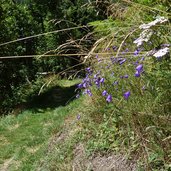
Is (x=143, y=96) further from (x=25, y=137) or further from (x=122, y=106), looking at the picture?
(x=25, y=137)

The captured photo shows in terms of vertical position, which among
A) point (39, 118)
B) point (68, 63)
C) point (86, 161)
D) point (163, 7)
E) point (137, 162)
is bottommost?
point (68, 63)

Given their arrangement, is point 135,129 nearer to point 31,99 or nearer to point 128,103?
point 128,103

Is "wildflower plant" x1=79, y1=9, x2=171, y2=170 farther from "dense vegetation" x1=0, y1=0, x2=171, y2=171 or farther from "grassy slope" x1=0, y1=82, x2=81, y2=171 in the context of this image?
"grassy slope" x1=0, y1=82, x2=81, y2=171

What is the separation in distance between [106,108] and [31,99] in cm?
648

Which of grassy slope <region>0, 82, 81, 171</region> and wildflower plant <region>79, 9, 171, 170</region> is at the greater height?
wildflower plant <region>79, 9, 171, 170</region>

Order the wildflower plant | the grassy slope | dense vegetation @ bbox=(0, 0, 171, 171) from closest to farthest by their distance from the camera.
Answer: dense vegetation @ bbox=(0, 0, 171, 171)
the wildflower plant
the grassy slope

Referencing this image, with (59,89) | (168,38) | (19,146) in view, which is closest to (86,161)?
Answer: (168,38)

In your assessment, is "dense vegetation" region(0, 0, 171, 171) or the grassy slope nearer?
"dense vegetation" region(0, 0, 171, 171)

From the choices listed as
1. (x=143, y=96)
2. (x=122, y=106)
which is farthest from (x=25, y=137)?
(x=143, y=96)

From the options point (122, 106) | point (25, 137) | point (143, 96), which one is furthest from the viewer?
point (25, 137)

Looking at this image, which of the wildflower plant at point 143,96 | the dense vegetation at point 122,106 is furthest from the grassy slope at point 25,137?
the wildflower plant at point 143,96

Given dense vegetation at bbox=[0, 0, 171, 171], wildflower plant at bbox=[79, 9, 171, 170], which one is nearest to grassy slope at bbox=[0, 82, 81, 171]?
dense vegetation at bbox=[0, 0, 171, 171]

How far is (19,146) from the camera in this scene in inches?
238

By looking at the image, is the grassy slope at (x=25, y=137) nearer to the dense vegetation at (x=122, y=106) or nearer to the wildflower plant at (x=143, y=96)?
the dense vegetation at (x=122, y=106)
